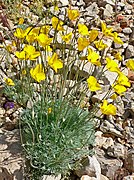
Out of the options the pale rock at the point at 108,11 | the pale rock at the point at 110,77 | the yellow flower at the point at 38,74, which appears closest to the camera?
the yellow flower at the point at 38,74

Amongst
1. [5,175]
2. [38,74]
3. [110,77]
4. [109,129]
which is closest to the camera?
[38,74]

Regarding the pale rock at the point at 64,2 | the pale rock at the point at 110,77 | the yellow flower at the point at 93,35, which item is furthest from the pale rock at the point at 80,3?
the yellow flower at the point at 93,35

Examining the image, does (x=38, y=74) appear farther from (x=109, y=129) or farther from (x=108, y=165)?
(x=109, y=129)

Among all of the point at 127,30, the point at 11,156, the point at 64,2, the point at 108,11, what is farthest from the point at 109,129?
the point at 64,2

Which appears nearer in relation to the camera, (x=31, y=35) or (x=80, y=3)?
(x=31, y=35)

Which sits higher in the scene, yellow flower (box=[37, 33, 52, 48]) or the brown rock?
yellow flower (box=[37, 33, 52, 48])

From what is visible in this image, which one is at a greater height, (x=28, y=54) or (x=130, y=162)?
(x=28, y=54)

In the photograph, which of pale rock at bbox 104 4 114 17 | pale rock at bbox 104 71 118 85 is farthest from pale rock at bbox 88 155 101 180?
pale rock at bbox 104 4 114 17

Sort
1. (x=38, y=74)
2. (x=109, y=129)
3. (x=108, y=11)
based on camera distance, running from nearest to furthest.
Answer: (x=38, y=74)
(x=109, y=129)
(x=108, y=11)

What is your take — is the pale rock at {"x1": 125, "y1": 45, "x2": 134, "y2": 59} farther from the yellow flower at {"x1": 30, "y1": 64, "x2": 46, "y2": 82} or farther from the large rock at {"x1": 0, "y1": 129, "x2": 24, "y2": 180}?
the yellow flower at {"x1": 30, "y1": 64, "x2": 46, "y2": 82}

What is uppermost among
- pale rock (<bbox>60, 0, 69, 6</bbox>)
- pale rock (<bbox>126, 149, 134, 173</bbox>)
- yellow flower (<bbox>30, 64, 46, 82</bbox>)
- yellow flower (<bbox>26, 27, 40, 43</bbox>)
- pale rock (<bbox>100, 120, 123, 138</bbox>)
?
yellow flower (<bbox>26, 27, 40, 43</bbox>)

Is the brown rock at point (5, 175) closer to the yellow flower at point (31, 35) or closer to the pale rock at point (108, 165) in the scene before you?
the pale rock at point (108, 165)

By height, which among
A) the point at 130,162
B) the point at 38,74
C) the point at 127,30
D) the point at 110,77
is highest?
the point at 38,74

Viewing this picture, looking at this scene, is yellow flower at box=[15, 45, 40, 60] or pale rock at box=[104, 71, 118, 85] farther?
pale rock at box=[104, 71, 118, 85]
